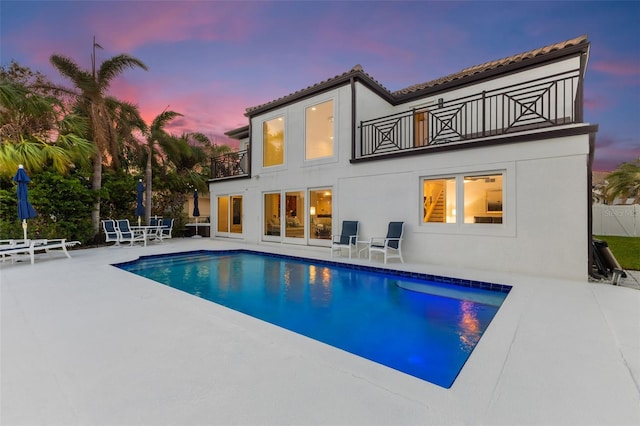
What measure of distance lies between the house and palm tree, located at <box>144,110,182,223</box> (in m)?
4.11

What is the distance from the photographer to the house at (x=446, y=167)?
6254 mm

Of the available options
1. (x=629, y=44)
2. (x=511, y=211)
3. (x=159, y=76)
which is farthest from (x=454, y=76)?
(x=159, y=76)

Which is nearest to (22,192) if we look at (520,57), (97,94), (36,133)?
(36,133)

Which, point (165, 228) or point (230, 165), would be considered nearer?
point (165, 228)

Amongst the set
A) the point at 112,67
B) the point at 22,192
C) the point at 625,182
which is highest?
the point at 112,67

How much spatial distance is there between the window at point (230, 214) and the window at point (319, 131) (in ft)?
15.8

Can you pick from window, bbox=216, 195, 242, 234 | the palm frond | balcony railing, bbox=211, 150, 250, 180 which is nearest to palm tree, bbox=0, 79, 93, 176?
the palm frond

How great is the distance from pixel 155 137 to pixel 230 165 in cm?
376

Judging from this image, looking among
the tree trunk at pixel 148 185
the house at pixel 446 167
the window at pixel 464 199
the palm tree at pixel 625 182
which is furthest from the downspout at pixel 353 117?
the palm tree at pixel 625 182

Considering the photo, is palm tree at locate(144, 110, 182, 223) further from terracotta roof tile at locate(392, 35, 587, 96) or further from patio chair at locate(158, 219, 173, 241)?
terracotta roof tile at locate(392, 35, 587, 96)

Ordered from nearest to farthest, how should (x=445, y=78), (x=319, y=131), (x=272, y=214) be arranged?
1. (x=445, y=78)
2. (x=319, y=131)
3. (x=272, y=214)

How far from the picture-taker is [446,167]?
25.2ft

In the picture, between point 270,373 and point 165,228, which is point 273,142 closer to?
point 165,228

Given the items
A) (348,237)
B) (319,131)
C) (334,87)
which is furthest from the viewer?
(319,131)
